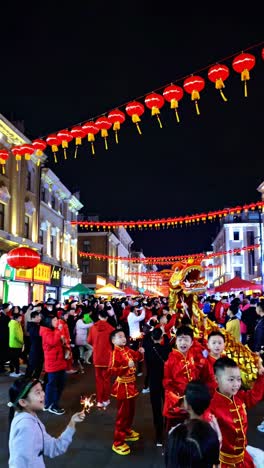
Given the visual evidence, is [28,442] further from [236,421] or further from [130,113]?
[130,113]

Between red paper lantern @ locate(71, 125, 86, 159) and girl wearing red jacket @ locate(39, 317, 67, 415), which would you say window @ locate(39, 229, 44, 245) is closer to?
red paper lantern @ locate(71, 125, 86, 159)

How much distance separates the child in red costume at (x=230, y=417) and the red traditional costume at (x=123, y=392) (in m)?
2.80

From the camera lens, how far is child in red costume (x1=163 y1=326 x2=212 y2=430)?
4.93 m

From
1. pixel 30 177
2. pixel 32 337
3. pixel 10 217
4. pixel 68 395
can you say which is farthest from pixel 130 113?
pixel 30 177

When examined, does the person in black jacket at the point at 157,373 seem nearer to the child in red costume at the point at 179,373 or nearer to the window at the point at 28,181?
the child in red costume at the point at 179,373

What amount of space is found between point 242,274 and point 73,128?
5879 cm

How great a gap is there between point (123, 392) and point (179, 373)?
4.71ft

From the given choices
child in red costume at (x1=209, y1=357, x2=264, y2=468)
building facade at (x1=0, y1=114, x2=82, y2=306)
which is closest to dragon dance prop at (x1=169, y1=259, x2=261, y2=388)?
child in red costume at (x1=209, y1=357, x2=264, y2=468)

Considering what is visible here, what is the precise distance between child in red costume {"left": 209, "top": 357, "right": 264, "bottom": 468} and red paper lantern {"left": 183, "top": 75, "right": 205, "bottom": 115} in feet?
21.7

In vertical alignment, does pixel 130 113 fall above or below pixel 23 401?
above

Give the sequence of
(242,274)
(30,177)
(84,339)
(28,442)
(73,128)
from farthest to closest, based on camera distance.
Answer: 1. (242,274)
2. (30,177)
3. (84,339)
4. (73,128)
5. (28,442)

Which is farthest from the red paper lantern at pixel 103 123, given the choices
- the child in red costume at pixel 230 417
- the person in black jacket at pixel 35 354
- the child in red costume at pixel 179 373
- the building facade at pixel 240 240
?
the building facade at pixel 240 240

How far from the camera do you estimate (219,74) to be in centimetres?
860

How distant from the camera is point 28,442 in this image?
3014 millimetres
